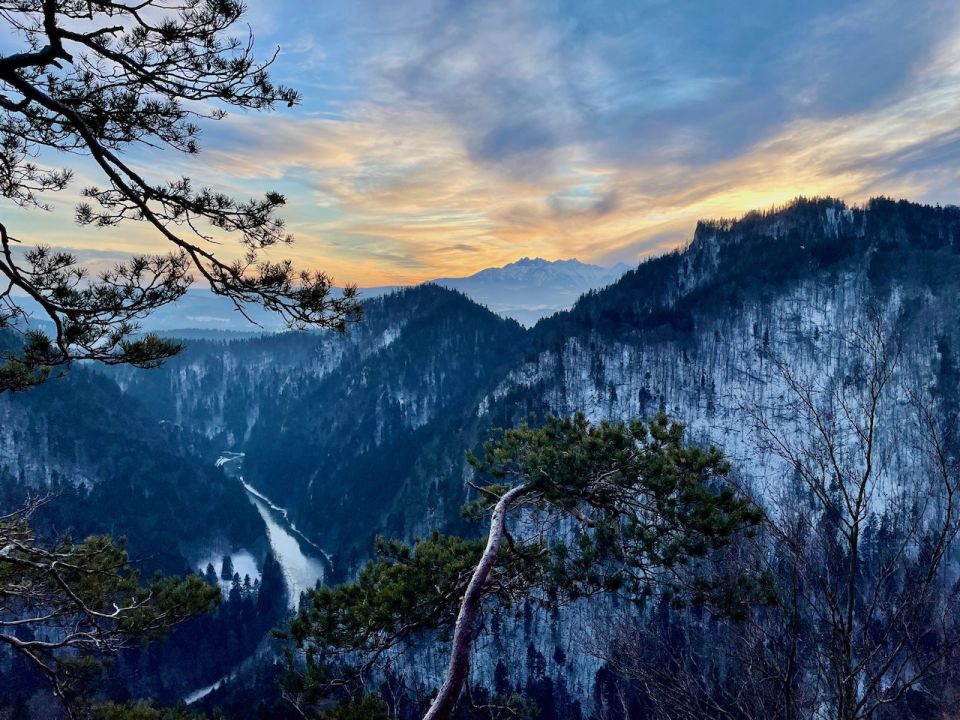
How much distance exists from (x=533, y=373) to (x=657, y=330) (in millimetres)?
39193

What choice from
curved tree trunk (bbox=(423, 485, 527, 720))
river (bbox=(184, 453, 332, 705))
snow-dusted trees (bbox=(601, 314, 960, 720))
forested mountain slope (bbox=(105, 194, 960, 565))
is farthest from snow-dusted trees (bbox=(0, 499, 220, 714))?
forested mountain slope (bbox=(105, 194, 960, 565))

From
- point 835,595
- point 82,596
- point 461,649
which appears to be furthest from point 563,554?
point 82,596

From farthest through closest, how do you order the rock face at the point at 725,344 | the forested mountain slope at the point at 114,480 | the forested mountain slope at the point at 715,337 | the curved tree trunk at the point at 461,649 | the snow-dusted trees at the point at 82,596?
the forested mountain slope at the point at 114,480 → the forested mountain slope at the point at 715,337 → the rock face at the point at 725,344 → the snow-dusted trees at the point at 82,596 → the curved tree trunk at the point at 461,649

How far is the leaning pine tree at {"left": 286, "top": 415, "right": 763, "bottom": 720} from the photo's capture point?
10.8 meters

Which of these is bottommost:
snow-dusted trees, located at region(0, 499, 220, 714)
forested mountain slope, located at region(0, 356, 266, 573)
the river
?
the river

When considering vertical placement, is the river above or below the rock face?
below

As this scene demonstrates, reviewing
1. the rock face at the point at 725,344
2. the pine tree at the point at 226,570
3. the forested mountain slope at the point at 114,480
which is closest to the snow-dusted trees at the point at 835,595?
the rock face at the point at 725,344

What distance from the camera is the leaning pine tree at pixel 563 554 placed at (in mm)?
10781

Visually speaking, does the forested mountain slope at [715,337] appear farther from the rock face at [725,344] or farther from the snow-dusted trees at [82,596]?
the snow-dusted trees at [82,596]

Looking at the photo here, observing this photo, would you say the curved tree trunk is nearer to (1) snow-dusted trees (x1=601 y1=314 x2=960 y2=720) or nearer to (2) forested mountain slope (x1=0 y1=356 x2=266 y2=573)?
(1) snow-dusted trees (x1=601 y1=314 x2=960 y2=720)

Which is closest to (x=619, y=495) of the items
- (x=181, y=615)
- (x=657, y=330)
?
(x=181, y=615)

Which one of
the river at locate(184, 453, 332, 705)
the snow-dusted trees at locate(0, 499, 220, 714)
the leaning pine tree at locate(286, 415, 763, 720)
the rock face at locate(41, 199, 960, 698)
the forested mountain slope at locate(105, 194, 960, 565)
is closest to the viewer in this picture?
the snow-dusted trees at locate(0, 499, 220, 714)

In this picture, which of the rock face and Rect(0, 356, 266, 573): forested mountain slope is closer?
the rock face

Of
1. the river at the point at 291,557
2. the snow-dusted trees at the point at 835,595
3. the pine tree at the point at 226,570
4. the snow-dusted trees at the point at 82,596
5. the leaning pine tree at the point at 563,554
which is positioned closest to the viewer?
the snow-dusted trees at the point at 835,595
